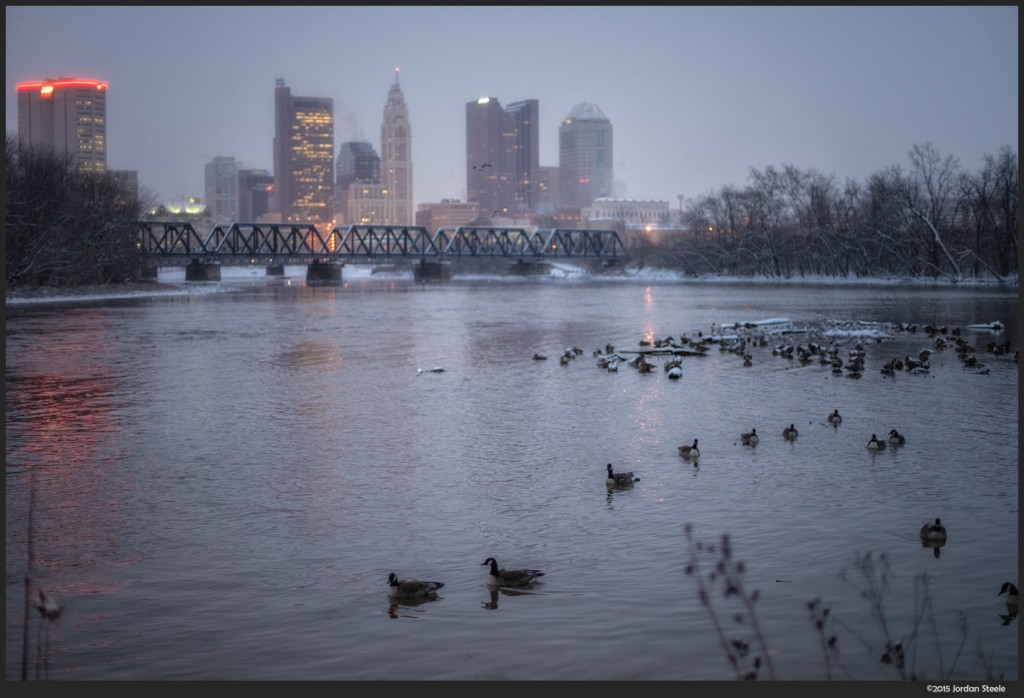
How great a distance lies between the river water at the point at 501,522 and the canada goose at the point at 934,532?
184mm

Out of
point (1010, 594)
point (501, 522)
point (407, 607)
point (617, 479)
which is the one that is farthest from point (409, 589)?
point (1010, 594)

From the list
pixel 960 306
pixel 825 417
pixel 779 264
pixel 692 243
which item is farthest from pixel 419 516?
pixel 692 243

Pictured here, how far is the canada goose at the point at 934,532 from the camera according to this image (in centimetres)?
1166

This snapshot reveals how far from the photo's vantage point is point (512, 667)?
8.64 m

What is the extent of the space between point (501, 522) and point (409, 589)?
2961mm

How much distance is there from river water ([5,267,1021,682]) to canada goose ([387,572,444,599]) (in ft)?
0.62

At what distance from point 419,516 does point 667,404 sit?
10.8 m

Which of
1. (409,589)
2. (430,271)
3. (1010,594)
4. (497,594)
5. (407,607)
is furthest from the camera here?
(430,271)

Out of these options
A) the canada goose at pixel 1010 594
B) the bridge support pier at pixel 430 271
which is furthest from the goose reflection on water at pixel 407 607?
the bridge support pier at pixel 430 271

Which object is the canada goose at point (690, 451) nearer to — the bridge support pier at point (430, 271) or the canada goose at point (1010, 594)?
the canada goose at point (1010, 594)

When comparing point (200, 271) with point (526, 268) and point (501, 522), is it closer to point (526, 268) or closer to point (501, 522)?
point (526, 268)

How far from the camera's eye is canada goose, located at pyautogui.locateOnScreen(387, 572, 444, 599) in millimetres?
10094

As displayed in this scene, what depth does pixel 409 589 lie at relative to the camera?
1009 centimetres
